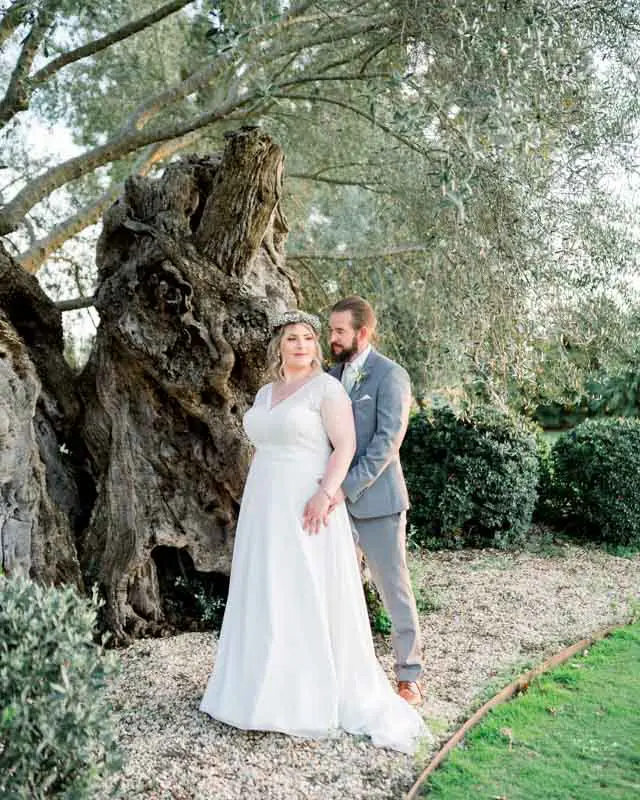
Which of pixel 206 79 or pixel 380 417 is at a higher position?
pixel 206 79

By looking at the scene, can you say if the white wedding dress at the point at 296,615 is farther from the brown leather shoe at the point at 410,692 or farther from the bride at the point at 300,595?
the brown leather shoe at the point at 410,692

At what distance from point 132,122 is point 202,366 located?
116 inches

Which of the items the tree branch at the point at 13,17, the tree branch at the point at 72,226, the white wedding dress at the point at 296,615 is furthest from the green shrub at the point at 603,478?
the tree branch at the point at 13,17

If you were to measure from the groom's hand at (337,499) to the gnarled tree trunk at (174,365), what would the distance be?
1.70 metres

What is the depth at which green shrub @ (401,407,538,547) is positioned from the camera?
31.6 ft

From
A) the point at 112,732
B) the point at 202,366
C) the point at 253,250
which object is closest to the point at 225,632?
the point at 112,732

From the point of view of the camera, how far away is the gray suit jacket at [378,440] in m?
4.93

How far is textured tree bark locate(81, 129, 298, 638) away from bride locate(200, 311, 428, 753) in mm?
1476

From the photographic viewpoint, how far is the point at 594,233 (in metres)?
7.00

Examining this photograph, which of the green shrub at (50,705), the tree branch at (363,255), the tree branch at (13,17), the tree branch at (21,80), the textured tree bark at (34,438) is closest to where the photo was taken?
the green shrub at (50,705)

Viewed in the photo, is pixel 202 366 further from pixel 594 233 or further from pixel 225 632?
pixel 594 233

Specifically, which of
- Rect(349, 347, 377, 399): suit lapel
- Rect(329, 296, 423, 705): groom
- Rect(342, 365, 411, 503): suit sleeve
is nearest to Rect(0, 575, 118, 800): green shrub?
Rect(342, 365, 411, 503): suit sleeve

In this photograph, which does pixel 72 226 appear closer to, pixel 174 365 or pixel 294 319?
pixel 174 365

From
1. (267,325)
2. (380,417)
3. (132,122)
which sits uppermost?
(132,122)
